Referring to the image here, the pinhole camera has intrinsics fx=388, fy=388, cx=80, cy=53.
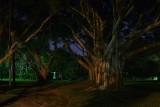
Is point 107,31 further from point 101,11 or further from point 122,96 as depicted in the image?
point 122,96

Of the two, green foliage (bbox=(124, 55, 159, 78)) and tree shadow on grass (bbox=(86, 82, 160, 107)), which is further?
green foliage (bbox=(124, 55, 159, 78))

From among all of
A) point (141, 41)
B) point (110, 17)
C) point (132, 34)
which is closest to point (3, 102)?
point (132, 34)

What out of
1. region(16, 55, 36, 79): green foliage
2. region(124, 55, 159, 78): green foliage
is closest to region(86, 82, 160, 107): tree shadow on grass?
region(124, 55, 159, 78): green foliage

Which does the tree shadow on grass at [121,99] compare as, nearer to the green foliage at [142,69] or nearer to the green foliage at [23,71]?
Result: the green foliage at [142,69]

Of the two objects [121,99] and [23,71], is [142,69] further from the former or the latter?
[121,99]

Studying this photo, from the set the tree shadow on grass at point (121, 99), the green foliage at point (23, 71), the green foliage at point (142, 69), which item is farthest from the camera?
the green foliage at point (23, 71)

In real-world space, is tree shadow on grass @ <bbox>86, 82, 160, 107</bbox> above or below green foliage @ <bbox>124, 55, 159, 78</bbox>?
below

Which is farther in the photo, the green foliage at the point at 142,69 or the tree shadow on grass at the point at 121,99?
the green foliage at the point at 142,69

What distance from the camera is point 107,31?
37.2 metres

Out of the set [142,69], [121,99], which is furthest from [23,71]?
[121,99]

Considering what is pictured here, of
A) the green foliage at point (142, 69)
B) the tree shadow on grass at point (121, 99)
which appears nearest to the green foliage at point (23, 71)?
the green foliage at point (142, 69)

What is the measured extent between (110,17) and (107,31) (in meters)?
2.37

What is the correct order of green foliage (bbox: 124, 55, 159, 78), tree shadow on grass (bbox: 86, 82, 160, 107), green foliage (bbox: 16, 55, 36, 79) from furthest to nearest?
1. green foliage (bbox: 16, 55, 36, 79)
2. green foliage (bbox: 124, 55, 159, 78)
3. tree shadow on grass (bbox: 86, 82, 160, 107)

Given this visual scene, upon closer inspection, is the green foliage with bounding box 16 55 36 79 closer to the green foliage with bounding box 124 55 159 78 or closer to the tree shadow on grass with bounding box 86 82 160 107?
the green foliage with bounding box 124 55 159 78
